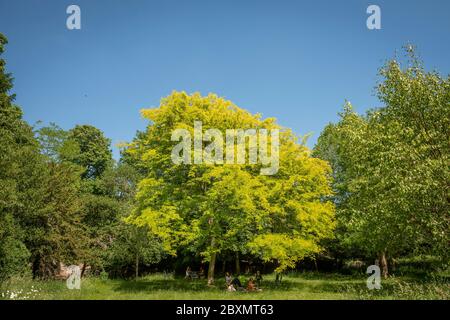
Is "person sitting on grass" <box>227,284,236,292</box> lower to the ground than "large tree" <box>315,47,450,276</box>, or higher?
lower

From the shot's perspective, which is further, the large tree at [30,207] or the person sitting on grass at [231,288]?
the large tree at [30,207]

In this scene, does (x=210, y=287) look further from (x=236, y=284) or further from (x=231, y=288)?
(x=231, y=288)

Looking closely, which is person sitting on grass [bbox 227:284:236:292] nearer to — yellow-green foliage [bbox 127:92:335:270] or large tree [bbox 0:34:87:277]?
yellow-green foliage [bbox 127:92:335:270]

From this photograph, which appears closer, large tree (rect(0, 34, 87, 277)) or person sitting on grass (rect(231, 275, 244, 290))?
large tree (rect(0, 34, 87, 277))

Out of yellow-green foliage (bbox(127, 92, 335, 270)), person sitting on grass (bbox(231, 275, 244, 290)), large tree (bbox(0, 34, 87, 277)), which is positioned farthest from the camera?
person sitting on grass (bbox(231, 275, 244, 290))

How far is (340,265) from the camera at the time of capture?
48125mm

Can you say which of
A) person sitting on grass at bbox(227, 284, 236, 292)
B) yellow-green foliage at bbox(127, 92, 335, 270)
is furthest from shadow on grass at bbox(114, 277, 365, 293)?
yellow-green foliage at bbox(127, 92, 335, 270)

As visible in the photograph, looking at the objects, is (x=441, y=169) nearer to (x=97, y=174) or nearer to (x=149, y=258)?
(x=149, y=258)

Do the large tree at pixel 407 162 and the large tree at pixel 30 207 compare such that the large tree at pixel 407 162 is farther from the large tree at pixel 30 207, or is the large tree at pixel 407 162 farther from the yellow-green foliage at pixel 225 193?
the large tree at pixel 30 207

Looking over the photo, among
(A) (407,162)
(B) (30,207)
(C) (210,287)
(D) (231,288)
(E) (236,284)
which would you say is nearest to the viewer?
(A) (407,162)

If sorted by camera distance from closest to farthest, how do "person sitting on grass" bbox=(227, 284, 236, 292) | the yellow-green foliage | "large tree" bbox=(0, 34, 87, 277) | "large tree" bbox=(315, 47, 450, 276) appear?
1. "large tree" bbox=(315, 47, 450, 276)
2. the yellow-green foliage
3. "person sitting on grass" bbox=(227, 284, 236, 292)
4. "large tree" bbox=(0, 34, 87, 277)

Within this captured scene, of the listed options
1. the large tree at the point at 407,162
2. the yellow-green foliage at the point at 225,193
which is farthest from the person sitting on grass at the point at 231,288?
the large tree at the point at 407,162

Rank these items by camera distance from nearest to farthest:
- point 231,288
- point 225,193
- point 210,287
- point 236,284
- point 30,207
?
point 225,193 → point 231,288 → point 236,284 → point 210,287 → point 30,207

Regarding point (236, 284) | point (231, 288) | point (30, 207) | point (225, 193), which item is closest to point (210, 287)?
point (236, 284)
